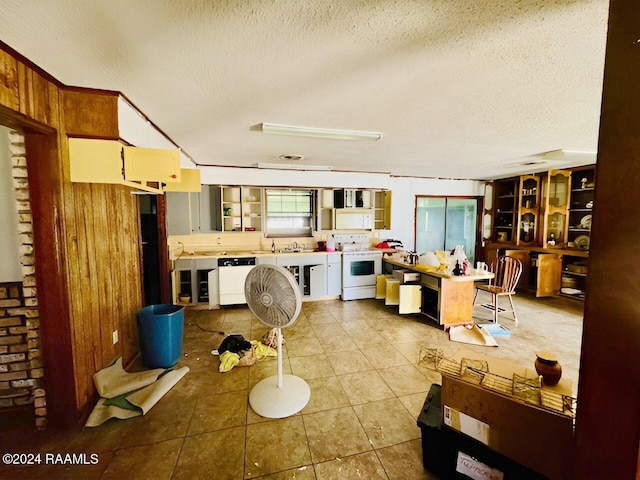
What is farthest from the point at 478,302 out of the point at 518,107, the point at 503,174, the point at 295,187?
the point at 295,187

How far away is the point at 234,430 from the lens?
1.97 metres

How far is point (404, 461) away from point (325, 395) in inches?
31.9

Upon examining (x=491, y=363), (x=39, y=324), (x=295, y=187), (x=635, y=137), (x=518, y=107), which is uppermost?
(x=518, y=107)

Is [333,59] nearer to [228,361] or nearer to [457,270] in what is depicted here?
[228,361]

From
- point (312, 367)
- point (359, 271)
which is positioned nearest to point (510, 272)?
point (359, 271)

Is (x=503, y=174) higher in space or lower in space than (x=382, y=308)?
higher

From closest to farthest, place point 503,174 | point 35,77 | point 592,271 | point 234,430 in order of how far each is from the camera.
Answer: point 592,271
point 35,77
point 234,430
point 503,174

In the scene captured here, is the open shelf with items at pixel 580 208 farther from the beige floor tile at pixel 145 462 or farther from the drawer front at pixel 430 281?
the beige floor tile at pixel 145 462

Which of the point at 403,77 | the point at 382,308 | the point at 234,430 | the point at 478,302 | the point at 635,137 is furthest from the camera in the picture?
the point at 478,302

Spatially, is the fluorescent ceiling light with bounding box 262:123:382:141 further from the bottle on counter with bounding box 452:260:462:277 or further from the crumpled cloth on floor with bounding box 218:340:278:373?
the crumpled cloth on floor with bounding box 218:340:278:373

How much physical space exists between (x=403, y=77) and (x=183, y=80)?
1507 millimetres

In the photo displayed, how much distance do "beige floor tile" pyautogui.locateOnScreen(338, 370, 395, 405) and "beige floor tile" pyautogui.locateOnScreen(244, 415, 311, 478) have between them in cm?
53

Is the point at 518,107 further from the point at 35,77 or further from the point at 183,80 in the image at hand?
the point at 35,77

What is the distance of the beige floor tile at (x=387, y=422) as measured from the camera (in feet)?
6.20
